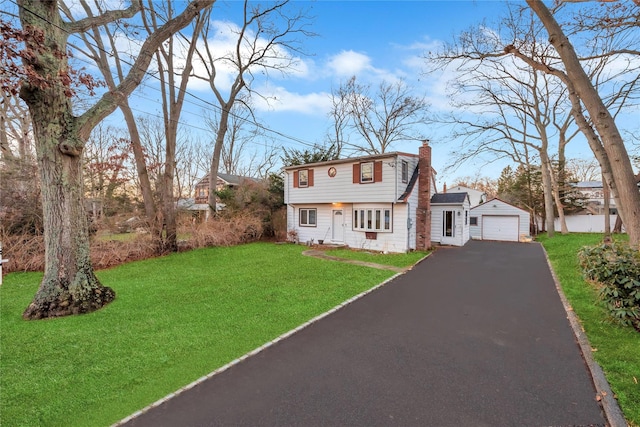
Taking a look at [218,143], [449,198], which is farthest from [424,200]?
[218,143]

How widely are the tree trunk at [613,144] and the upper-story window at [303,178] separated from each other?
472 inches

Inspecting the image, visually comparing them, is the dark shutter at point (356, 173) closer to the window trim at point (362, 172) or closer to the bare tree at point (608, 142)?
the window trim at point (362, 172)

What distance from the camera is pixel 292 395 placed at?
10.1 feet

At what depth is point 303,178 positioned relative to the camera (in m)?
16.5

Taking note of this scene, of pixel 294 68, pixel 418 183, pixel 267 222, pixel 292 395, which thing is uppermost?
pixel 294 68

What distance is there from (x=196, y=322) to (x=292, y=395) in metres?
2.77

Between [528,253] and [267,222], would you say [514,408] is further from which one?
[267,222]

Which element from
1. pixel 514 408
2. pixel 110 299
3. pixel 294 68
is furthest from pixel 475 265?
pixel 294 68

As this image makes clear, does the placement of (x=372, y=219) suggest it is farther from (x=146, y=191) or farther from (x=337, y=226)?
(x=146, y=191)

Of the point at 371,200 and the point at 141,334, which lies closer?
the point at 141,334

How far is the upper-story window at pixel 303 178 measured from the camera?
1630 cm

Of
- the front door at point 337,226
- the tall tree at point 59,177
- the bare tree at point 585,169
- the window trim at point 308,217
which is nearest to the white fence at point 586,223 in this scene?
the bare tree at point 585,169

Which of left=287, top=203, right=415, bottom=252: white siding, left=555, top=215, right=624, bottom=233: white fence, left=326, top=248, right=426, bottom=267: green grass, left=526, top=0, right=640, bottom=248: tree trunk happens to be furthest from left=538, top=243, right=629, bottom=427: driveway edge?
left=555, top=215, right=624, bottom=233: white fence

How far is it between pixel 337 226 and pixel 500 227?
42.7ft
